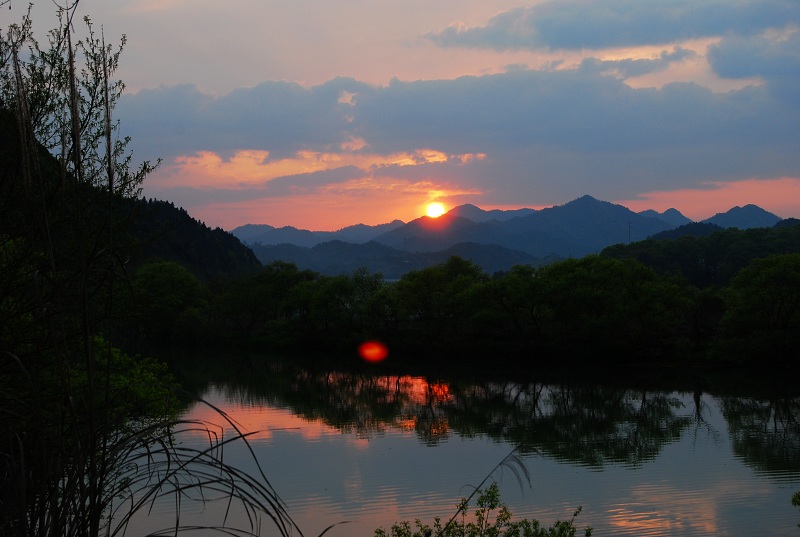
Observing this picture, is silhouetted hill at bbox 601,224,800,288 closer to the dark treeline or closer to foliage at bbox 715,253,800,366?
the dark treeline

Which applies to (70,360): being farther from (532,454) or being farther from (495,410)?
(495,410)

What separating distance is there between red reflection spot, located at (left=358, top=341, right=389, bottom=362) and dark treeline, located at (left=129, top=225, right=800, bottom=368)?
921mm

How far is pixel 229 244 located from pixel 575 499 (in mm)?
158167

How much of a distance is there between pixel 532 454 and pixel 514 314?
39.7 metres

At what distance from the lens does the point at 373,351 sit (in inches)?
2992

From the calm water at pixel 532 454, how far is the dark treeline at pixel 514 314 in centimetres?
1375

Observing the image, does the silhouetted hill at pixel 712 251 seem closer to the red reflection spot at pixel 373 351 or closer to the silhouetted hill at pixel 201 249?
the red reflection spot at pixel 373 351

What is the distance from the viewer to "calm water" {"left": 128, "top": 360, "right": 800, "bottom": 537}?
2389cm

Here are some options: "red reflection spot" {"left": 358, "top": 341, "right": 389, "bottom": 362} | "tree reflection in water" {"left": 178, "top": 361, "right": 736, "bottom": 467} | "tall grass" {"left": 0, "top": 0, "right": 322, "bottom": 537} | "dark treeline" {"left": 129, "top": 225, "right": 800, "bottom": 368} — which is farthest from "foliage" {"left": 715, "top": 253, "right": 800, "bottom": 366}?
"tall grass" {"left": 0, "top": 0, "right": 322, "bottom": 537}

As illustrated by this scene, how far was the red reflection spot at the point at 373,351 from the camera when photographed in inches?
2894

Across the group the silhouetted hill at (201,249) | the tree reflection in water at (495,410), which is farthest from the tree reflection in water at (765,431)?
the silhouetted hill at (201,249)

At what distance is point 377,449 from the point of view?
3394 cm

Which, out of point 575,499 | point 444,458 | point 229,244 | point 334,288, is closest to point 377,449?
point 444,458

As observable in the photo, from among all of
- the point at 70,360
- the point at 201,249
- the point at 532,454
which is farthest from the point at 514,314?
the point at 201,249
